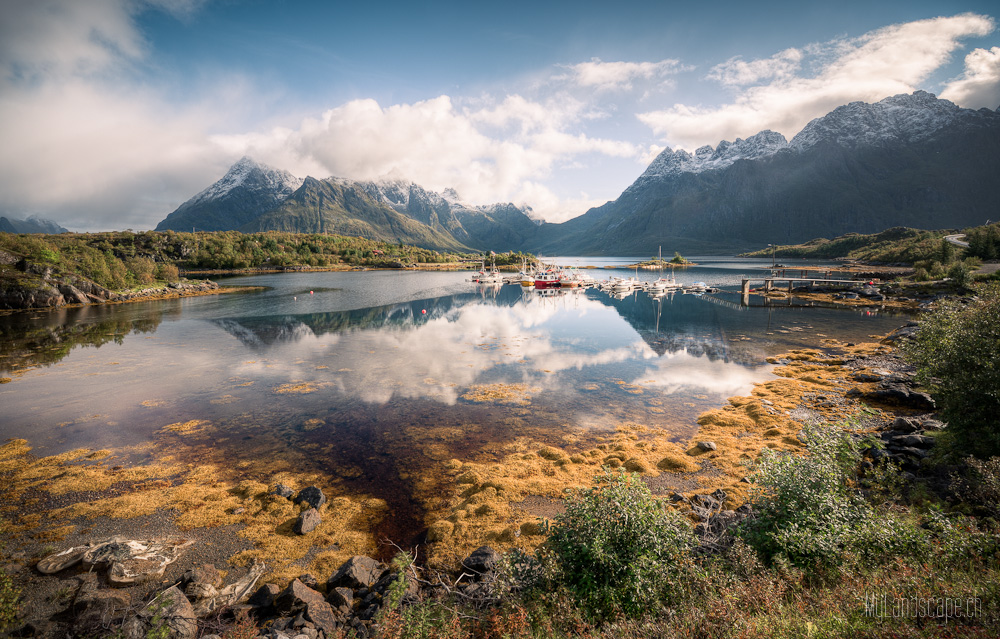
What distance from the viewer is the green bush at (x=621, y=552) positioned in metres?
7.41

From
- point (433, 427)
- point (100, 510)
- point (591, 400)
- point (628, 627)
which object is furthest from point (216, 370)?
point (628, 627)

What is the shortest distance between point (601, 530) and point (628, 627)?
5.42 feet

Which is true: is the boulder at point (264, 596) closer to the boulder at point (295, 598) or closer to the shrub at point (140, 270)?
the boulder at point (295, 598)

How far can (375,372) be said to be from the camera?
28.4 meters

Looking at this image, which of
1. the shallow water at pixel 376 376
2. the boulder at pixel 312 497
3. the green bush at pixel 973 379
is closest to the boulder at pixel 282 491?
the boulder at pixel 312 497

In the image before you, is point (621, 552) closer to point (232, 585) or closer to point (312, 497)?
point (232, 585)

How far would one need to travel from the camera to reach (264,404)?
2192cm

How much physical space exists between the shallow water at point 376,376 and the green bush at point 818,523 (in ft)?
29.3

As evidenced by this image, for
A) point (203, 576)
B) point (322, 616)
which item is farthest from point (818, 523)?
point (203, 576)

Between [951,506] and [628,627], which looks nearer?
[628,627]

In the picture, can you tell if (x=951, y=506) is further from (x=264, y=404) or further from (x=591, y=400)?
(x=264, y=404)

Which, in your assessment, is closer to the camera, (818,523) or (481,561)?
(818,523)

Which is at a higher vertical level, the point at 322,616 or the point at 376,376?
the point at 376,376

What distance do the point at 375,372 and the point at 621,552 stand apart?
2361 cm
